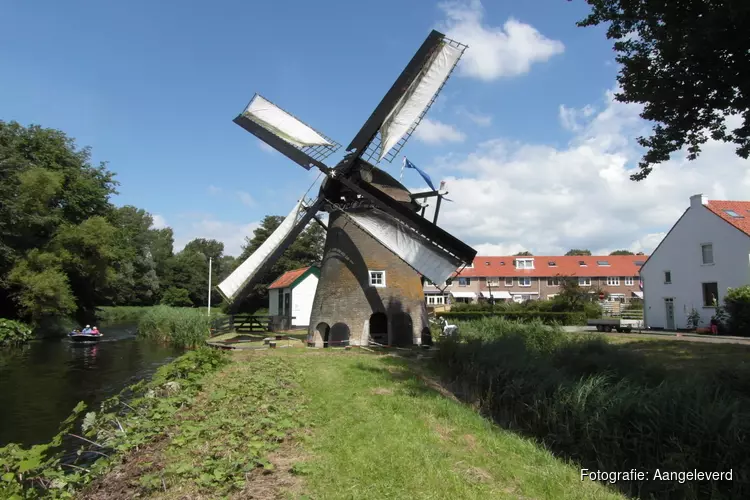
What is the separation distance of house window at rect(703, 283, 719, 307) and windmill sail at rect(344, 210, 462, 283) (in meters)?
20.4

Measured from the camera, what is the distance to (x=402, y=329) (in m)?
17.7

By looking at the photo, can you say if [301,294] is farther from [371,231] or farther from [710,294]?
Answer: [710,294]

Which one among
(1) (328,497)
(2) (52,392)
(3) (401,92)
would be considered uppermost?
(3) (401,92)

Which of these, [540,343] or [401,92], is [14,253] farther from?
[540,343]

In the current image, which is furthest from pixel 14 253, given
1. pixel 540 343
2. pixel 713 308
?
pixel 713 308

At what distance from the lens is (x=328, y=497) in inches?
182

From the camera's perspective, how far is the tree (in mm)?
8781

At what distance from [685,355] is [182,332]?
26.1 m

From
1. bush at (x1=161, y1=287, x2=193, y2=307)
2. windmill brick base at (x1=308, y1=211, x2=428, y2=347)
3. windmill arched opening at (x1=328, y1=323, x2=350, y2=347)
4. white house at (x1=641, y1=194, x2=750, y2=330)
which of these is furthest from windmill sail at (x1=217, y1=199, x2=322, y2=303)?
bush at (x1=161, y1=287, x2=193, y2=307)

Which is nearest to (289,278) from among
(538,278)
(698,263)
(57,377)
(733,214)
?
(57,377)

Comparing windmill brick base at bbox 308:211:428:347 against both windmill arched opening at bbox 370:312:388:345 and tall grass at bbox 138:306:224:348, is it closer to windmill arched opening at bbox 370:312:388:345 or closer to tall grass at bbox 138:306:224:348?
windmill arched opening at bbox 370:312:388:345

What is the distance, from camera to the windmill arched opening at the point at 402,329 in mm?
17516

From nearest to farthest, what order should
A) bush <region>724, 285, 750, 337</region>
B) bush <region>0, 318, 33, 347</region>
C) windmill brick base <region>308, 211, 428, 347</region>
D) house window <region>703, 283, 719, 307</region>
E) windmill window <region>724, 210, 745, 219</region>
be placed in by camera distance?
windmill brick base <region>308, 211, 428, 347</region> → bush <region>724, 285, 750, 337</region> → bush <region>0, 318, 33, 347</region> → house window <region>703, 283, 719, 307</region> → windmill window <region>724, 210, 745, 219</region>

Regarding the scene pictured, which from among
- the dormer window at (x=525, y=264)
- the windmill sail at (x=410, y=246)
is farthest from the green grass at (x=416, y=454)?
the dormer window at (x=525, y=264)
